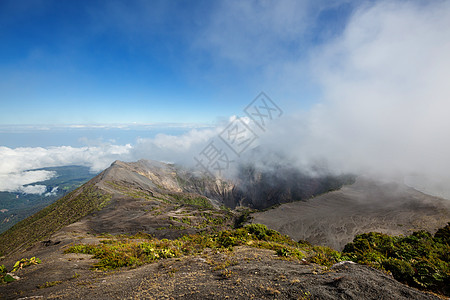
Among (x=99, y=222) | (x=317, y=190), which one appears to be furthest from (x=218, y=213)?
(x=317, y=190)

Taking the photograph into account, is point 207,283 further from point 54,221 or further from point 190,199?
point 190,199

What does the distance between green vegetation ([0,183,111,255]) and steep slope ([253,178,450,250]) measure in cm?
5915

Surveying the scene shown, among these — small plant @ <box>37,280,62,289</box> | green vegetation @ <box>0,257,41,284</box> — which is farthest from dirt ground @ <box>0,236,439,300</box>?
green vegetation @ <box>0,257,41,284</box>

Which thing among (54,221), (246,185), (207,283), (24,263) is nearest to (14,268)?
(24,263)

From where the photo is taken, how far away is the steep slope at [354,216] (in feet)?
185

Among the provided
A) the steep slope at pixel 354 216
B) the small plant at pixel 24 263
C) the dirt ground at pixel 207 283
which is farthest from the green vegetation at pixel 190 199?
the dirt ground at pixel 207 283

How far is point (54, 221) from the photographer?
55.6 metres

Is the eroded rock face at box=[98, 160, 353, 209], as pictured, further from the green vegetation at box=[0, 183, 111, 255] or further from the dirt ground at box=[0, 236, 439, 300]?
the dirt ground at box=[0, 236, 439, 300]

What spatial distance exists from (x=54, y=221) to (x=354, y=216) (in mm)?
103116

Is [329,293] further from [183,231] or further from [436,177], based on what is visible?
[436,177]

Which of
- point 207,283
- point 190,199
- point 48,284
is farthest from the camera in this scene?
point 190,199

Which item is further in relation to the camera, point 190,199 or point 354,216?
point 190,199

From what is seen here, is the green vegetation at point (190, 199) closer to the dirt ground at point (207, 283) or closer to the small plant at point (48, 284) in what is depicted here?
the dirt ground at point (207, 283)

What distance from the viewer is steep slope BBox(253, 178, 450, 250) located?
185 ft
